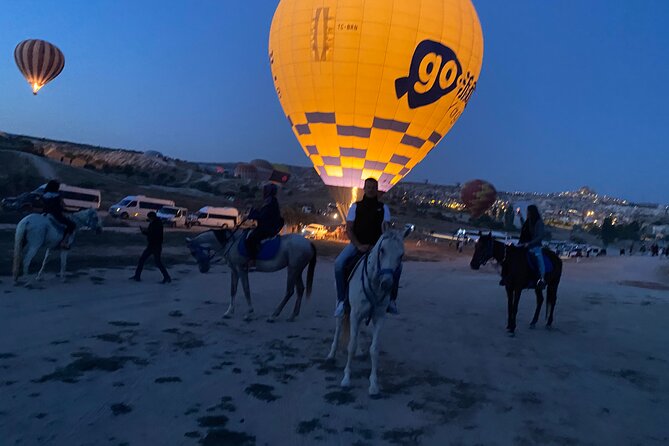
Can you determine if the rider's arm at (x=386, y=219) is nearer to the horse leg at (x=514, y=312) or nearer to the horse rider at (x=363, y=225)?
the horse rider at (x=363, y=225)

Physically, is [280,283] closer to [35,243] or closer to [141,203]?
[35,243]

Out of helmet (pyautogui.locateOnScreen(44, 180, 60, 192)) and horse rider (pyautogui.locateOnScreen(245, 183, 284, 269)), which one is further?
helmet (pyautogui.locateOnScreen(44, 180, 60, 192))

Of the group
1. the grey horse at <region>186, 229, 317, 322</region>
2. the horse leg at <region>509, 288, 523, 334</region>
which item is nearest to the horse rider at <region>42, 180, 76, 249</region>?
the grey horse at <region>186, 229, 317, 322</region>

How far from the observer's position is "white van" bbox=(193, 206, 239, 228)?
44.1 m

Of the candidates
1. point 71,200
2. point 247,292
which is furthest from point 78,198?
point 247,292

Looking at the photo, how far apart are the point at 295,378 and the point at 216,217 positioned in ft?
131

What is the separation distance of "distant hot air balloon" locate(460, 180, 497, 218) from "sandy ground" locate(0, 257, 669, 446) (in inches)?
1759

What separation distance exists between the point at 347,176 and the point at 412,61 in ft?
22.9

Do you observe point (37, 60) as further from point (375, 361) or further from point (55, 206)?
point (375, 361)

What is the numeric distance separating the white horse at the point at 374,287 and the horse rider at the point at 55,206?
834cm

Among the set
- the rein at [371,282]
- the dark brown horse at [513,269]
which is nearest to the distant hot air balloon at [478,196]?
the dark brown horse at [513,269]

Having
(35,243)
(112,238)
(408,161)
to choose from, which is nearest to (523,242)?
(35,243)

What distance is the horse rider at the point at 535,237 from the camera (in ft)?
33.1

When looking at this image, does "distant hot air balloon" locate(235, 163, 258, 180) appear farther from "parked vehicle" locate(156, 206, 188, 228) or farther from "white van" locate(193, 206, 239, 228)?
"parked vehicle" locate(156, 206, 188, 228)
